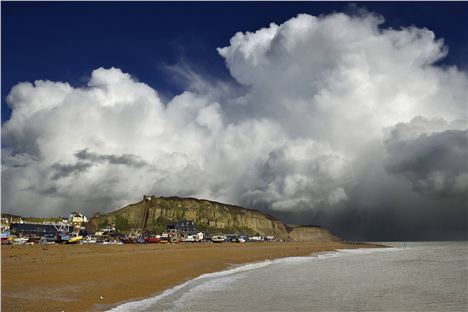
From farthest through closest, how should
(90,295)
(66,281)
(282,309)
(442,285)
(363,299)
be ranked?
(442,285) < (66,281) < (363,299) < (90,295) < (282,309)

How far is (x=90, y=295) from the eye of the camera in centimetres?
2445

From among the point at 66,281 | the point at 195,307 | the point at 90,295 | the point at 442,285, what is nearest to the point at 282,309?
the point at 195,307

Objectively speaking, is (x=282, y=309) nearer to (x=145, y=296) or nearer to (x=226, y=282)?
(x=145, y=296)

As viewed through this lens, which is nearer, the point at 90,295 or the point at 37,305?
the point at 37,305

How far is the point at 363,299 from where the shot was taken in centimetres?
2602

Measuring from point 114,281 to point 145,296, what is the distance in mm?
5606

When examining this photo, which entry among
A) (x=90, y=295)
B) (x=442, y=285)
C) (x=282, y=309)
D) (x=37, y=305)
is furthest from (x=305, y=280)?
(x=37, y=305)

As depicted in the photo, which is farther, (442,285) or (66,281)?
(442,285)

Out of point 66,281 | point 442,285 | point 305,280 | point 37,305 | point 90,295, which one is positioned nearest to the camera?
point 37,305

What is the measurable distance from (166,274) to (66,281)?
39.5 ft

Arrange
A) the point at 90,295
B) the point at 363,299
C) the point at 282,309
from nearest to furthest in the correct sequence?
the point at 282,309 < the point at 90,295 < the point at 363,299

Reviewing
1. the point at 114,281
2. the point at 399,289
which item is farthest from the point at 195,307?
the point at 399,289

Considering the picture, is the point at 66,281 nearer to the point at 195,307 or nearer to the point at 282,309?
the point at 195,307

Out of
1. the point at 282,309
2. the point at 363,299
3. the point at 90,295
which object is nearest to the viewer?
the point at 282,309
